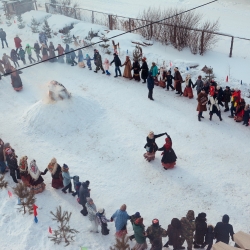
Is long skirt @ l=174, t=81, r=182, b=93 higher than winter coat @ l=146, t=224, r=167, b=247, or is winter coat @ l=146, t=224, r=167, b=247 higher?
winter coat @ l=146, t=224, r=167, b=247

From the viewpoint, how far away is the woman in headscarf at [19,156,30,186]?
9492 mm

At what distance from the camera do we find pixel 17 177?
10.1 metres

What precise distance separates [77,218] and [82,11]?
2145 cm

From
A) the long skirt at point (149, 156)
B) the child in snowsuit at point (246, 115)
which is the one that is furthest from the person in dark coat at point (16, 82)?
the child in snowsuit at point (246, 115)

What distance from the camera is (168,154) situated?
393 inches

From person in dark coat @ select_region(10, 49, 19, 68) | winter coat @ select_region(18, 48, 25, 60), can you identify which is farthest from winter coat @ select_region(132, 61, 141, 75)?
person in dark coat @ select_region(10, 49, 19, 68)

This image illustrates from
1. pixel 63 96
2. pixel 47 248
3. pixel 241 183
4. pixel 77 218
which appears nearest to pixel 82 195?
pixel 77 218

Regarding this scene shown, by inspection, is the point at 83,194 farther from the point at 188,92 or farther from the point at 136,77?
the point at 136,77

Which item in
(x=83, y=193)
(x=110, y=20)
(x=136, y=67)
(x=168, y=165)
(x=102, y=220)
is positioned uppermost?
(x=110, y=20)

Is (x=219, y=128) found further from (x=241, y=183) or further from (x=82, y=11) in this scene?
(x=82, y=11)

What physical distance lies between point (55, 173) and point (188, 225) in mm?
4021

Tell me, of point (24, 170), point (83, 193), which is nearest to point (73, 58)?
point (24, 170)

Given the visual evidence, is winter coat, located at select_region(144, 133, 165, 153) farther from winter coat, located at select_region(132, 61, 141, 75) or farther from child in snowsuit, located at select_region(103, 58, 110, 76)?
child in snowsuit, located at select_region(103, 58, 110, 76)

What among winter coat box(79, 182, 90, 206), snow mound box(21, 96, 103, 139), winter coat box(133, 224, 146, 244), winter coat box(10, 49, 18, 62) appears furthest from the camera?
winter coat box(10, 49, 18, 62)
